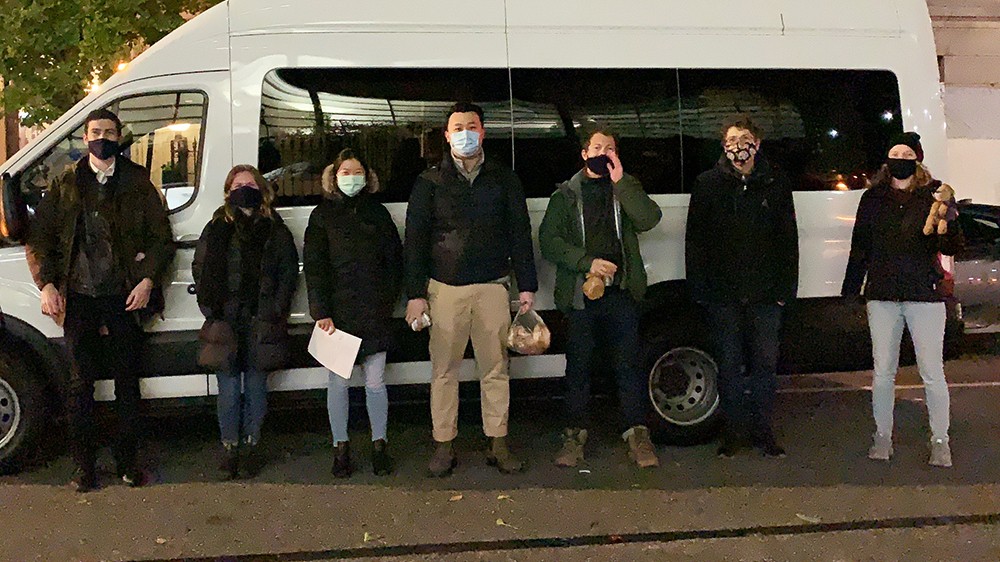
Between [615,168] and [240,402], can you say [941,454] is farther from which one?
[240,402]

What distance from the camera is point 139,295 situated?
4785mm

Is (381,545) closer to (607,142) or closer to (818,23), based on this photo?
(607,142)

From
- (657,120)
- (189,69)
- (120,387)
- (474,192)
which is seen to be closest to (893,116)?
(657,120)

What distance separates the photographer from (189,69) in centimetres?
509

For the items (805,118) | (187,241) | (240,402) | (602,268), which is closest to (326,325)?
(240,402)

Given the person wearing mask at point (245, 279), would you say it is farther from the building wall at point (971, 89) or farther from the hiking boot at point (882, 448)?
the building wall at point (971, 89)

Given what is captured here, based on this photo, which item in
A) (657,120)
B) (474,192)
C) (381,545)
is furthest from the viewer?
(657,120)

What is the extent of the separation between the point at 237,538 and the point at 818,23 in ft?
14.4

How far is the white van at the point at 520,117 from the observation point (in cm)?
508

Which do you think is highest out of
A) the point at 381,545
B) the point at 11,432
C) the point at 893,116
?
the point at 893,116

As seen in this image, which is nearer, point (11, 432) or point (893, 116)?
point (11, 432)

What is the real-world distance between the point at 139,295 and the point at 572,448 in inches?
101

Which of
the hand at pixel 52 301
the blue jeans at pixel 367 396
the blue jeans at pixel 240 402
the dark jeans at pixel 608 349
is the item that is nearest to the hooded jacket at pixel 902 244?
the dark jeans at pixel 608 349

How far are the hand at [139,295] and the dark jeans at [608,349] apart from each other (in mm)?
2295
